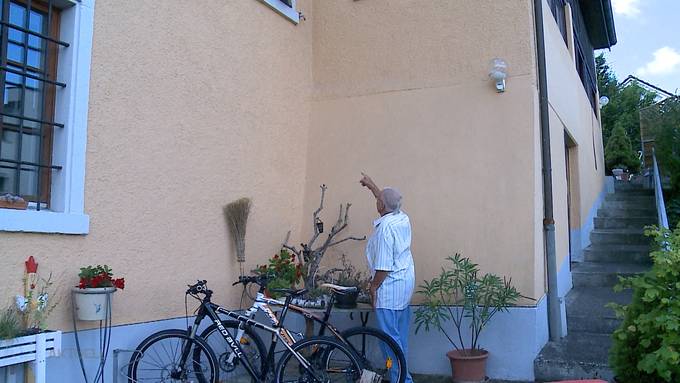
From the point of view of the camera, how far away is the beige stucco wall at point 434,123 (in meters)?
5.79

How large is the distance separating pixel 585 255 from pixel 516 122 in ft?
12.3

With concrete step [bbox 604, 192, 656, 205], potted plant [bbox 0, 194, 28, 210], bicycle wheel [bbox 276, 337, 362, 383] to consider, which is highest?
concrete step [bbox 604, 192, 656, 205]

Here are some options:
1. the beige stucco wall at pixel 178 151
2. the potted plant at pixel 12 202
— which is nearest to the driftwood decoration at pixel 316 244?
the beige stucco wall at pixel 178 151

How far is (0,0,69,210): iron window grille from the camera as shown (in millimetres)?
4035

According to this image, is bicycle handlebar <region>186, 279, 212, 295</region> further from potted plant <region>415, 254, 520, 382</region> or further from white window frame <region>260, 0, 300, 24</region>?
white window frame <region>260, 0, 300, 24</region>

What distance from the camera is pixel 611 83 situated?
95.3ft

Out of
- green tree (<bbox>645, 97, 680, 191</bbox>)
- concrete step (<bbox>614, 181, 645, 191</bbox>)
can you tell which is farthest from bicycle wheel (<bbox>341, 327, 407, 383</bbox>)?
concrete step (<bbox>614, 181, 645, 191</bbox>)

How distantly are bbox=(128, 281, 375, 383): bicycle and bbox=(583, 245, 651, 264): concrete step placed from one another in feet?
16.9

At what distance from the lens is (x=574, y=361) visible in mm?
5242

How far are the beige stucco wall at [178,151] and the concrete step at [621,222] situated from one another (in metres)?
5.82

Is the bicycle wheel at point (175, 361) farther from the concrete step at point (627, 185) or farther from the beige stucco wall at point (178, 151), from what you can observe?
the concrete step at point (627, 185)

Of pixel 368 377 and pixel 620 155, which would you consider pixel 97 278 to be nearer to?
pixel 368 377

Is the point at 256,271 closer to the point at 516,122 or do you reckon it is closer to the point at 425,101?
the point at 425,101

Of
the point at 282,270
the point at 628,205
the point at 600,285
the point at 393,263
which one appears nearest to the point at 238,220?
the point at 282,270
